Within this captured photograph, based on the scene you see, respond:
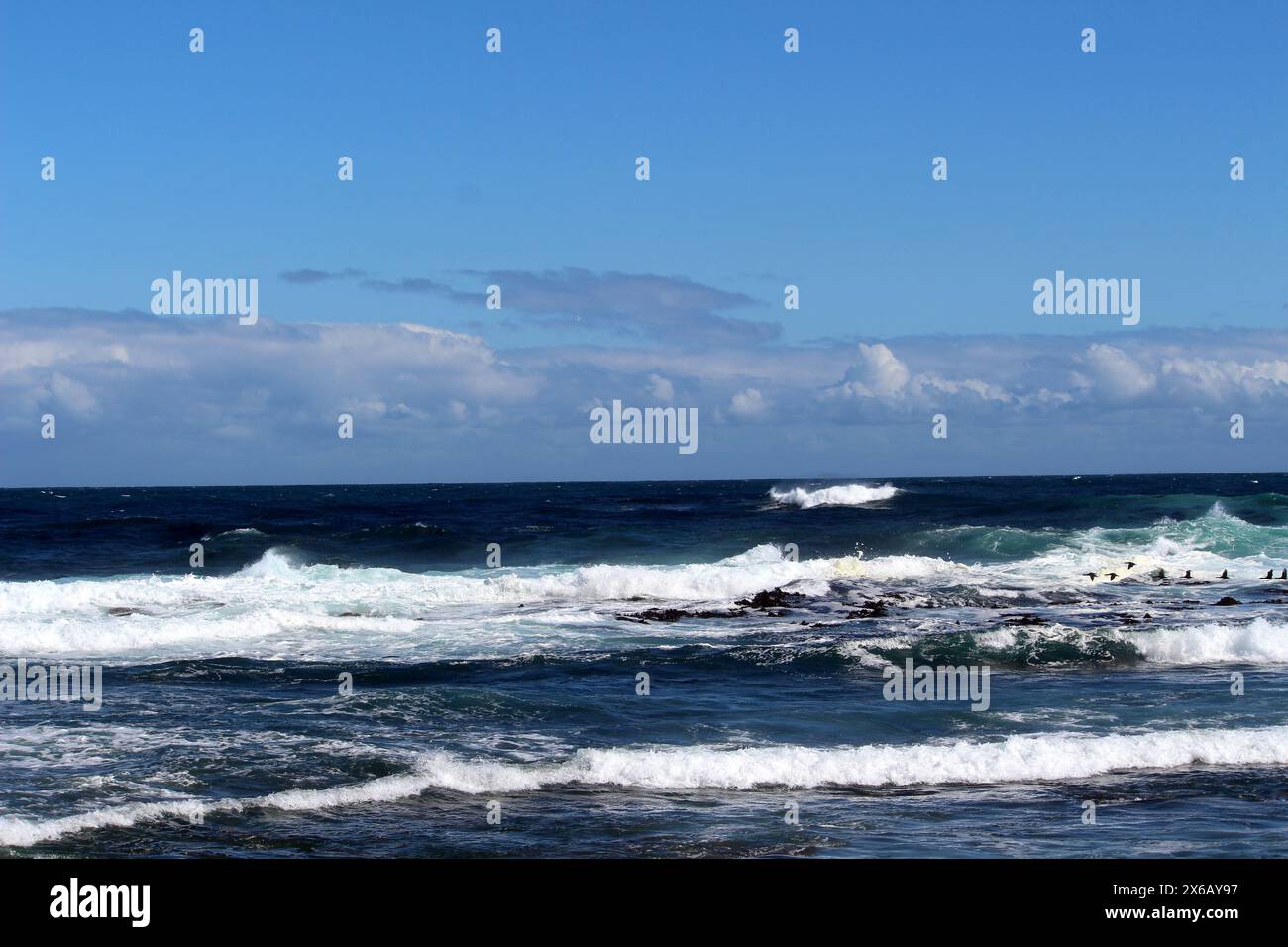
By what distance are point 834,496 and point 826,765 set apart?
69.5 m

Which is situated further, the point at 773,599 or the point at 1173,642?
the point at 773,599

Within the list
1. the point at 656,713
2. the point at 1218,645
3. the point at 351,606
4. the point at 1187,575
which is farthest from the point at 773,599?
the point at 656,713

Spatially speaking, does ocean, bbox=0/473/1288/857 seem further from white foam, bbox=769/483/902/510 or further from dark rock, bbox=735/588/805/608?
white foam, bbox=769/483/902/510

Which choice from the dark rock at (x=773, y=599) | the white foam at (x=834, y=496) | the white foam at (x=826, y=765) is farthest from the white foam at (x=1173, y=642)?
the white foam at (x=834, y=496)

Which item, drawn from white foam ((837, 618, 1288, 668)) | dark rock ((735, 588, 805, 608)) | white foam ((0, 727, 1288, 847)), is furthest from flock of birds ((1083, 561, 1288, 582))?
white foam ((0, 727, 1288, 847))

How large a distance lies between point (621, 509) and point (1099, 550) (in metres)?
33.7

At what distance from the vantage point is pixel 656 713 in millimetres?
16250

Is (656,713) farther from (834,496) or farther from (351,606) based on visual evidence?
(834,496)

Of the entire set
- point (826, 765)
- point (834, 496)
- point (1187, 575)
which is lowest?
point (826, 765)

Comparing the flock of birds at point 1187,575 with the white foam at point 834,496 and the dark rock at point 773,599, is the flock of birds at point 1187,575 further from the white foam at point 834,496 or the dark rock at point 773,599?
the white foam at point 834,496

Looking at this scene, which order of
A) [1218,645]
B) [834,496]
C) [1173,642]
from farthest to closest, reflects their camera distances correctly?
[834,496]
[1173,642]
[1218,645]
